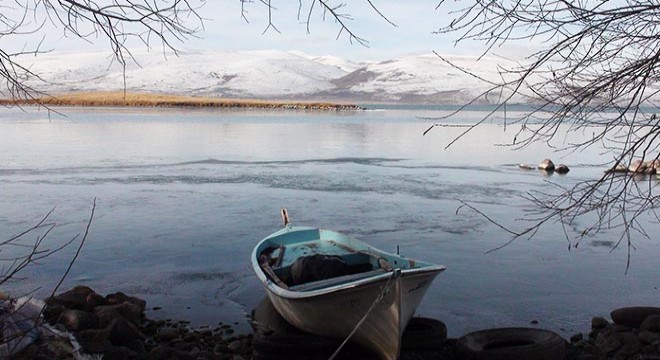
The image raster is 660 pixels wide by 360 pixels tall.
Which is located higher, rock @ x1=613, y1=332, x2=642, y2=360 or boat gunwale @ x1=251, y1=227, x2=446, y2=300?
boat gunwale @ x1=251, y1=227, x2=446, y2=300

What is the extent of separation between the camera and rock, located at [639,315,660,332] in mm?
7957

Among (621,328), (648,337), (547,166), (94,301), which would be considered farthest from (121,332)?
(547,166)

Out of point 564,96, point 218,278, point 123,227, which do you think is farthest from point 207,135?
point 564,96

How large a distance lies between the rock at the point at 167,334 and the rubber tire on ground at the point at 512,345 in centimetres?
306

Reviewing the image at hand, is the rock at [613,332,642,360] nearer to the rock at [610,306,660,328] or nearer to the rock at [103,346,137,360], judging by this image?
the rock at [610,306,660,328]

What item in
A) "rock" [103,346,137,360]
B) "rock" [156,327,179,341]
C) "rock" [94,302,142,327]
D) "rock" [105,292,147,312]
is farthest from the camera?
"rock" [105,292,147,312]

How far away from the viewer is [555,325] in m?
8.59

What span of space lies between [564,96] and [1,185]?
1650cm

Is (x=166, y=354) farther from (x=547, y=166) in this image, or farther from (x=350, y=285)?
(x=547, y=166)

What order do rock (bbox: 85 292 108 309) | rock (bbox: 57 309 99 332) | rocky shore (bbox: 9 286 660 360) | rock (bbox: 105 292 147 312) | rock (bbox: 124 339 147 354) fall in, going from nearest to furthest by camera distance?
1. rocky shore (bbox: 9 286 660 360)
2. rock (bbox: 124 339 147 354)
3. rock (bbox: 57 309 99 332)
4. rock (bbox: 85 292 108 309)
5. rock (bbox: 105 292 147 312)

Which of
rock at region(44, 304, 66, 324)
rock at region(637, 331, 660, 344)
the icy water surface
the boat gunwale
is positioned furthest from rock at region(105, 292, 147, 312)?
rock at region(637, 331, 660, 344)

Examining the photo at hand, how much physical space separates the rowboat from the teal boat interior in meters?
0.01

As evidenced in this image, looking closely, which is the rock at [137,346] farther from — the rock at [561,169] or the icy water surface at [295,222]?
the rock at [561,169]

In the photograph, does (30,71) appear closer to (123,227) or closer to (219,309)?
(219,309)
